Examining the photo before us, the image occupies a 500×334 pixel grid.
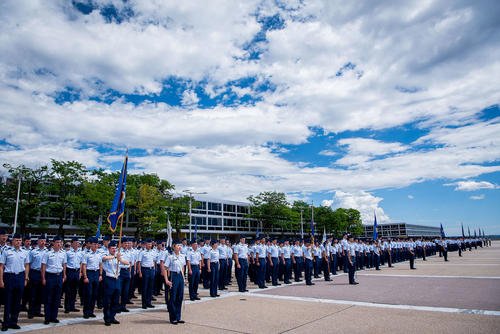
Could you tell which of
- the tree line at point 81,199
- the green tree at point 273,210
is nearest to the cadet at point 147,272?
the tree line at point 81,199

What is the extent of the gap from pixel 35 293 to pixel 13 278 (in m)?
1.48

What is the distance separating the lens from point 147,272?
10.3 m

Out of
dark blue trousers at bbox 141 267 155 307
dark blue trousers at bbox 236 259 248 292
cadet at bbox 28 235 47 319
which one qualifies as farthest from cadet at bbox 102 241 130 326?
dark blue trousers at bbox 236 259 248 292

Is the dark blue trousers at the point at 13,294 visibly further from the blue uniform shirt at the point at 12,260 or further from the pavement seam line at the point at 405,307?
the pavement seam line at the point at 405,307

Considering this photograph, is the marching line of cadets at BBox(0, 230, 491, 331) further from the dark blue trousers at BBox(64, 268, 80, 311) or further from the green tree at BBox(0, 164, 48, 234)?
the green tree at BBox(0, 164, 48, 234)

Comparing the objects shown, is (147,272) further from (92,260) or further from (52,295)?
(52,295)

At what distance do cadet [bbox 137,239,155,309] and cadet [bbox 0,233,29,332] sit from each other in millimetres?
3092

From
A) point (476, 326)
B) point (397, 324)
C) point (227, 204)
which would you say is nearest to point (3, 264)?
point (397, 324)

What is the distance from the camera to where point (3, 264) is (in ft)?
24.2

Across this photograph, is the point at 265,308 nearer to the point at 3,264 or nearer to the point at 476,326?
the point at 476,326

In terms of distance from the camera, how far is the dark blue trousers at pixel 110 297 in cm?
753

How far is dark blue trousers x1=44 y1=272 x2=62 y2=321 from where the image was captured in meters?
7.78

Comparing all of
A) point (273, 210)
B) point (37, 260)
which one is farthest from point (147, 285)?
point (273, 210)

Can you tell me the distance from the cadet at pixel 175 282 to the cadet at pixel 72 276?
10.4 feet
